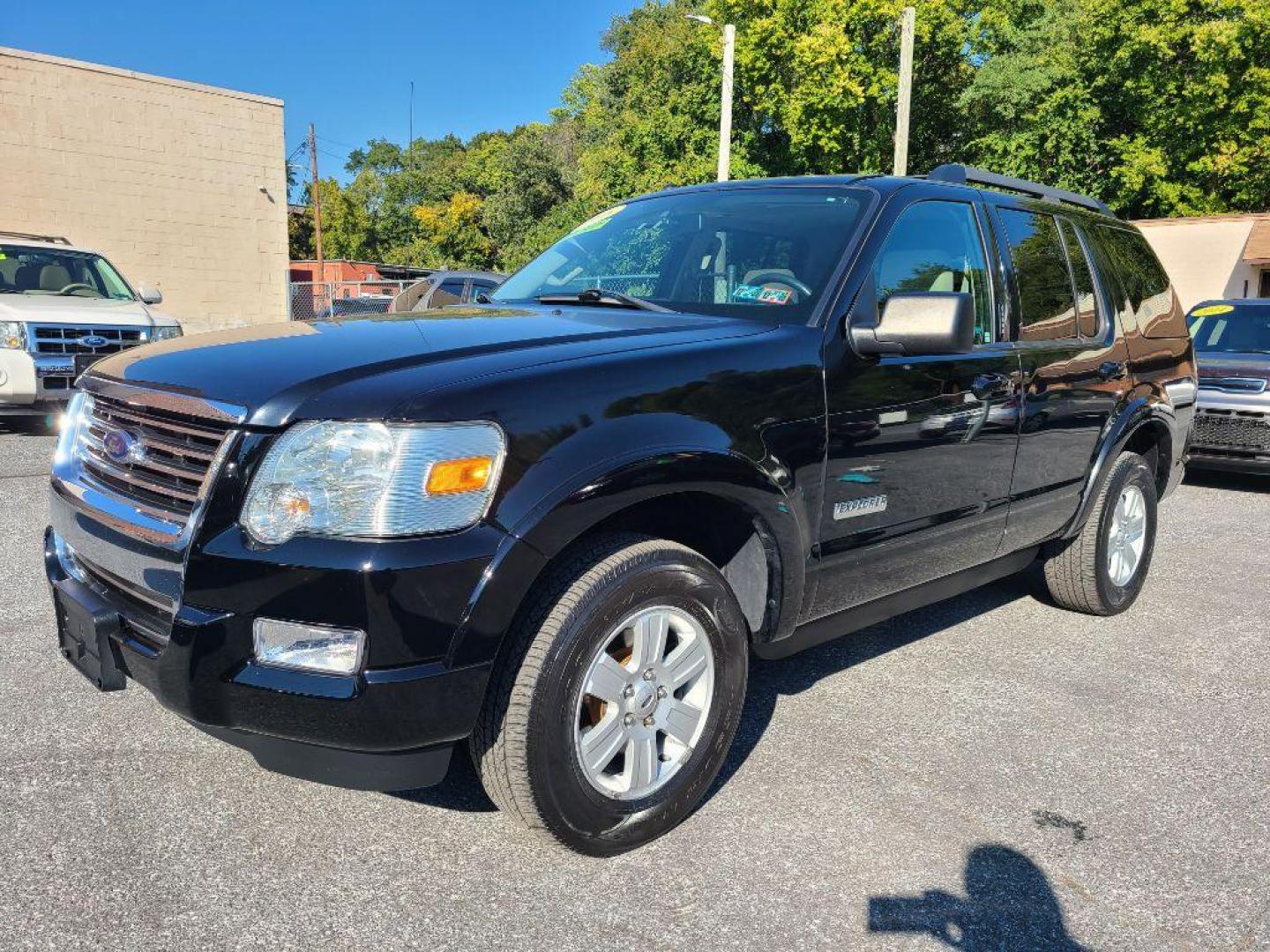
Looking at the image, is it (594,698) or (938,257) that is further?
(938,257)

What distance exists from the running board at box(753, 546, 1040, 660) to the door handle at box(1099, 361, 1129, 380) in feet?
2.70

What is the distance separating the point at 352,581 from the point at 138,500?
75cm

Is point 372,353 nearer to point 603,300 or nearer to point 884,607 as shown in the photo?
point 603,300

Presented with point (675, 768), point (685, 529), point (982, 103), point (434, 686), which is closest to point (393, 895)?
point (434, 686)

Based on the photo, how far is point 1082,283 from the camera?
449 centimetres

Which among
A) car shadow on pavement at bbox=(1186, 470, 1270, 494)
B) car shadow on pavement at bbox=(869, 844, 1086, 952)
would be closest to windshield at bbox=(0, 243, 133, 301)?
car shadow on pavement at bbox=(869, 844, 1086, 952)

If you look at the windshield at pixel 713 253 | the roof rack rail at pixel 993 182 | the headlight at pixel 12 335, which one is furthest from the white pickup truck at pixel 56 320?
the roof rack rail at pixel 993 182

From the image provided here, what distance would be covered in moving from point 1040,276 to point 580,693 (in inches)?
111

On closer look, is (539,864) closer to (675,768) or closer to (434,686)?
(675,768)

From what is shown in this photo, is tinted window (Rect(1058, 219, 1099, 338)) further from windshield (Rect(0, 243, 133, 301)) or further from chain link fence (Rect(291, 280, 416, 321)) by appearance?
chain link fence (Rect(291, 280, 416, 321))

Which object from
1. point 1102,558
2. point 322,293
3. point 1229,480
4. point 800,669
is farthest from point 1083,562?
point 322,293

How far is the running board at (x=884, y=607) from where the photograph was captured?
127 inches

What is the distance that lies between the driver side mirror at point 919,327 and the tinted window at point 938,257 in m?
0.21

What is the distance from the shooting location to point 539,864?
104 inches
